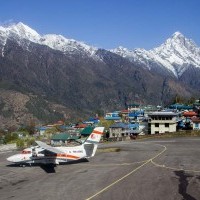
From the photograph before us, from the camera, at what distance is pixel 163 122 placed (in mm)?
129875

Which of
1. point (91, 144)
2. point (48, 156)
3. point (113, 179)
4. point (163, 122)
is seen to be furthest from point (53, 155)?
point (163, 122)

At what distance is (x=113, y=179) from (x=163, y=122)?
3019 inches

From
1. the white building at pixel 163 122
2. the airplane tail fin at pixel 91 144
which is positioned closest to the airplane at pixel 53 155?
the airplane tail fin at pixel 91 144

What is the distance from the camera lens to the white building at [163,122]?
130 metres

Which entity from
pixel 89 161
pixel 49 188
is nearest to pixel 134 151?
pixel 89 161

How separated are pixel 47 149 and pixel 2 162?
14.5 m

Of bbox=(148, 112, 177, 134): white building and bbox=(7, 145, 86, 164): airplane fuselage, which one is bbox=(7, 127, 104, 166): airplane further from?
bbox=(148, 112, 177, 134): white building

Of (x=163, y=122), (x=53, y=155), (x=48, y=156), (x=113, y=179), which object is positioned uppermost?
(x=163, y=122)

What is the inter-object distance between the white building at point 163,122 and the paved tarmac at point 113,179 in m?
50.3

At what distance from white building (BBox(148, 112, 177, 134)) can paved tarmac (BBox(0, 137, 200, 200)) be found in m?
50.3

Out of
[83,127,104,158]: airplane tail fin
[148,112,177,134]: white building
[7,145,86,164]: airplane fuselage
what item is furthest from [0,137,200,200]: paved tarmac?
[148,112,177,134]: white building

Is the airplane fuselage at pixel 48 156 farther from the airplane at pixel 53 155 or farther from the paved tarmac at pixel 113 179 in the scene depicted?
the paved tarmac at pixel 113 179

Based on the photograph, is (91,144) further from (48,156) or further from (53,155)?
(48,156)

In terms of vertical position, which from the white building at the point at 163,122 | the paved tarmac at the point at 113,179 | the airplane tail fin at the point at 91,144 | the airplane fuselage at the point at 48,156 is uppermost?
the white building at the point at 163,122
